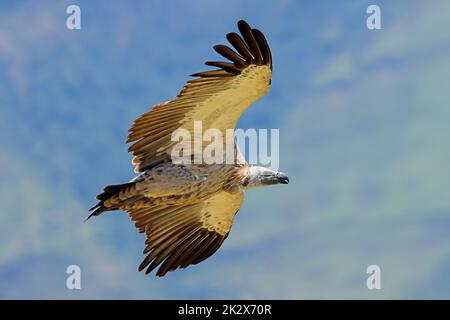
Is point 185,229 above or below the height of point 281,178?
below

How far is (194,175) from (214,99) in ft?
4.33

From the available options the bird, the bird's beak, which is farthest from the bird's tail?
the bird's beak

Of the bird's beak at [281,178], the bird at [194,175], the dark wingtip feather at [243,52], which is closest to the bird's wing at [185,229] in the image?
the bird at [194,175]

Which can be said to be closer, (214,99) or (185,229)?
(214,99)

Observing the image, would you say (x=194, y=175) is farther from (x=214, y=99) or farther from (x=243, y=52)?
(x=243, y=52)

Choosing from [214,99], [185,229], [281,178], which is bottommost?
[185,229]

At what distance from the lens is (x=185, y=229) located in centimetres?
1822

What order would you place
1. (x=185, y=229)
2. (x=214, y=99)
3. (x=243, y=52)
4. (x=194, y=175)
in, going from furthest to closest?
1. (x=185, y=229)
2. (x=194, y=175)
3. (x=214, y=99)
4. (x=243, y=52)

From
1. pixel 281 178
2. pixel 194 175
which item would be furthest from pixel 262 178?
pixel 194 175

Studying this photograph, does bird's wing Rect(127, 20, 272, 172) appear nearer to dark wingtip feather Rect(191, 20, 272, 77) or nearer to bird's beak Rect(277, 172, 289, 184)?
dark wingtip feather Rect(191, 20, 272, 77)

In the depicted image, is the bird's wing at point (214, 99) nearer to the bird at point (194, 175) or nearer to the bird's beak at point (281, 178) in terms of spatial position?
the bird at point (194, 175)

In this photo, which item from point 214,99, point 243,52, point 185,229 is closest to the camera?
point 243,52

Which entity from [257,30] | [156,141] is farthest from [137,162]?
[257,30]

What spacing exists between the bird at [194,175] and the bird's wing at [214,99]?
0.05ft
